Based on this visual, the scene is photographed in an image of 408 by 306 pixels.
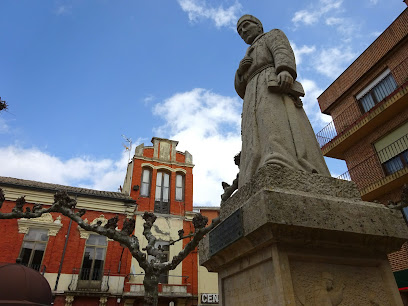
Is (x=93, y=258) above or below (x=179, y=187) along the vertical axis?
below

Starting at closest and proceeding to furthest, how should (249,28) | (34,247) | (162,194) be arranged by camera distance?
1. (249,28)
2. (34,247)
3. (162,194)

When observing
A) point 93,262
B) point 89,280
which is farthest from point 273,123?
point 93,262

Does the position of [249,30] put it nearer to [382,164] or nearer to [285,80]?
[285,80]

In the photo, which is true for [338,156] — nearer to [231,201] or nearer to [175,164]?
[175,164]

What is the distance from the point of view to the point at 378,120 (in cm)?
1304

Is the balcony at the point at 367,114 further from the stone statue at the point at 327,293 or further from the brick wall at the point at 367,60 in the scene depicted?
the stone statue at the point at 327,293

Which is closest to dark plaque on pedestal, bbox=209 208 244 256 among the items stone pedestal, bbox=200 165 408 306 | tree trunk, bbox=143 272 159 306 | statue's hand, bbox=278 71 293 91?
stone pedestal, bbox=200 165 408 306

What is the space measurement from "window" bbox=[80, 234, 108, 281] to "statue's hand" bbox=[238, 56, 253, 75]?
54.5ft

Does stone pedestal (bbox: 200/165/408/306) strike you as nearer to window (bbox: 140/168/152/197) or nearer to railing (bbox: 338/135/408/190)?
railing (bbox: 338/135/408/190)

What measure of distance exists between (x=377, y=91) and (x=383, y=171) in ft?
12.3

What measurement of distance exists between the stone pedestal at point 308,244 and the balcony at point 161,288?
16.5m

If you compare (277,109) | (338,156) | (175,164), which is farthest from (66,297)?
(277,109)

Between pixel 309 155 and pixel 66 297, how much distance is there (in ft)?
55.6

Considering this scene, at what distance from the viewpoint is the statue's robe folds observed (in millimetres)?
3004
